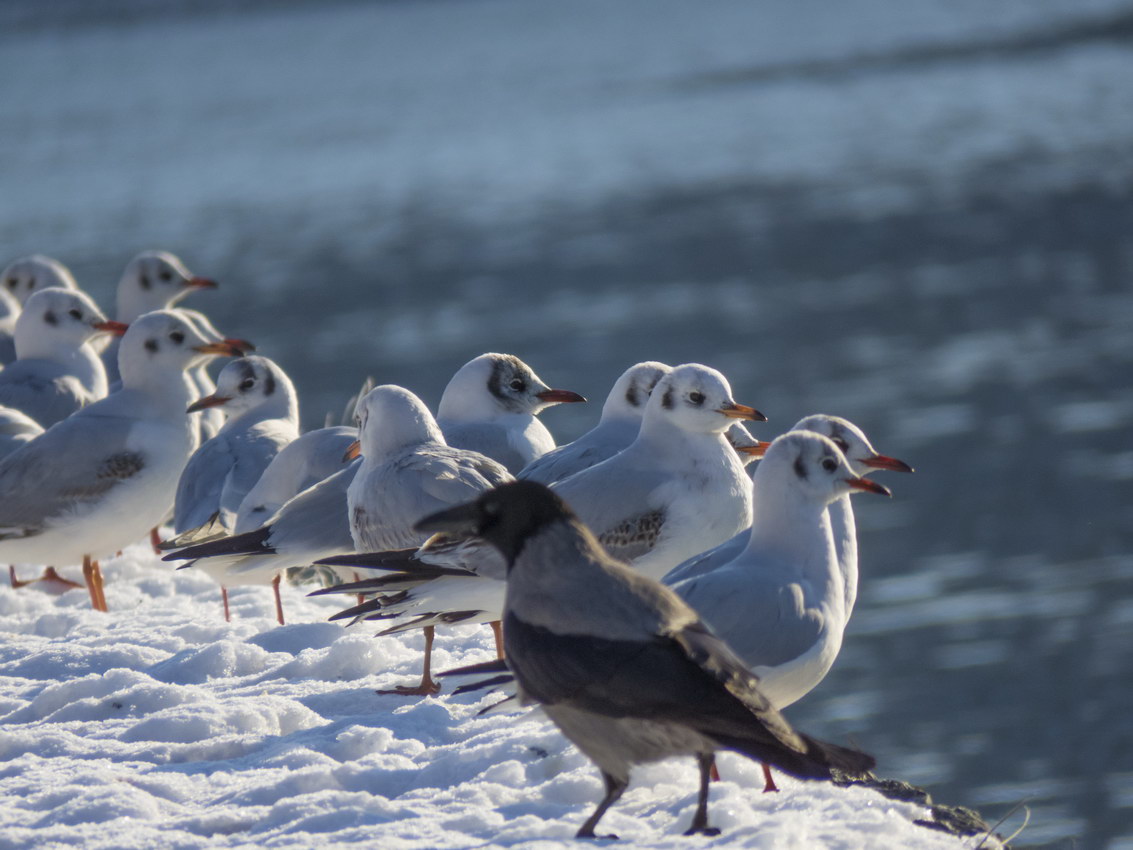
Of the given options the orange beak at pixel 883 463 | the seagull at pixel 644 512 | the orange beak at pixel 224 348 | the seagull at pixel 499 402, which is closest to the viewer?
the seagull at pixel 644 512

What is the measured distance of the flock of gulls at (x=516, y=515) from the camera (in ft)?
14.5

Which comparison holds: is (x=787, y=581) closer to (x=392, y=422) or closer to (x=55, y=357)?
Result: (x=392, y=422)

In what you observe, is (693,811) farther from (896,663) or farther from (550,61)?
(550,61)

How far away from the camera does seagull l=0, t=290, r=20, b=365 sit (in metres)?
12.6

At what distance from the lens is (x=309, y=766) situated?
5.33 meters

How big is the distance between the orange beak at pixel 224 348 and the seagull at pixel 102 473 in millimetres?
188

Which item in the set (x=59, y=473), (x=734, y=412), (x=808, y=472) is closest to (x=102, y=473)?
(x=59, y=473)

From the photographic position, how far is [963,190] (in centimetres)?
2767

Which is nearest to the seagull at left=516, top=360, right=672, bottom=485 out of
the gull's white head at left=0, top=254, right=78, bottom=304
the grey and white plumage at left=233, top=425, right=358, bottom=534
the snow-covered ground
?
the snow-covered ground

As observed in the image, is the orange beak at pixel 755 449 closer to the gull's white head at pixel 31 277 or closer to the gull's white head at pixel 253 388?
the gull's white head at pixel 253 388

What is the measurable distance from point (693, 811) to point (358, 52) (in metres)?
65.0

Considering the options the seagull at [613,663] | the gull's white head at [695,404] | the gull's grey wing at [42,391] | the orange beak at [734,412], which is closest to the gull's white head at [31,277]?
the gull's grey wing at [42,391]

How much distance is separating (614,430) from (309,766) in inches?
106

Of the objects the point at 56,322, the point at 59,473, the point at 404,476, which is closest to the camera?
the point at 404,476
